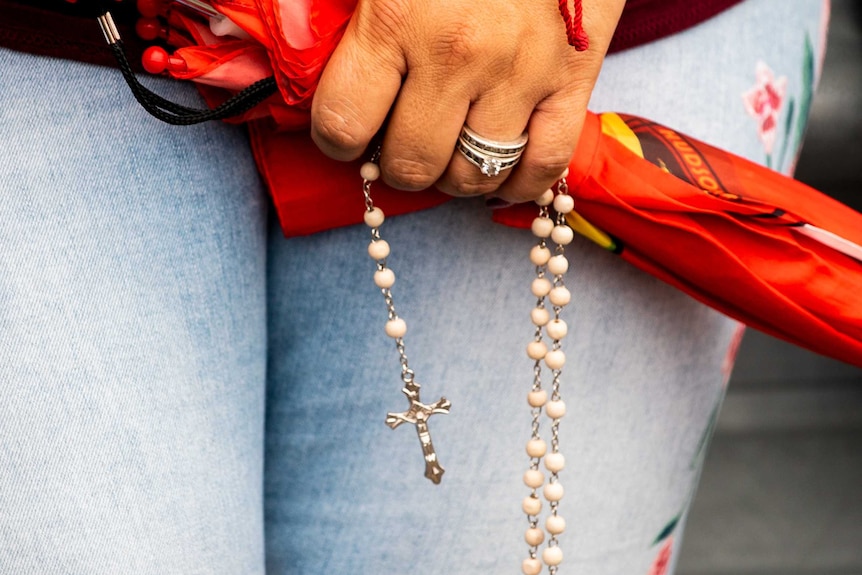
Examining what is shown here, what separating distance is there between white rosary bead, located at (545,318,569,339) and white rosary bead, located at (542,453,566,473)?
3.6 inches

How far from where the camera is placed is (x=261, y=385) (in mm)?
623

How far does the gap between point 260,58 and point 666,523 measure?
0.50m

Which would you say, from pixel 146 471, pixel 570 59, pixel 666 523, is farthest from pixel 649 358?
pixel 146 471

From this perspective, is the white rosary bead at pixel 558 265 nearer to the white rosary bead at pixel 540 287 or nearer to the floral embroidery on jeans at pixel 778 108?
the white rosary bead at pixel 540 287

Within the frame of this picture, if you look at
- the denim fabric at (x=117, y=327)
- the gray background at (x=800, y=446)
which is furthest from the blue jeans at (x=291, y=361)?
the gray background at (x=800, y=446)

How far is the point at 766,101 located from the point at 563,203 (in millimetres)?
238

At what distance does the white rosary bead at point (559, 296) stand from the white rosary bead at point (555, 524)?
0.17 m

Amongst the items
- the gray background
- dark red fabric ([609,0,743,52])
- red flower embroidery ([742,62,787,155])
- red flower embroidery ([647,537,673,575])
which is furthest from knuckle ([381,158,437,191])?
the gray background

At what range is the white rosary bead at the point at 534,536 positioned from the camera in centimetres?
63

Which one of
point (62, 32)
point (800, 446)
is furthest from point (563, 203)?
point (800, 446)

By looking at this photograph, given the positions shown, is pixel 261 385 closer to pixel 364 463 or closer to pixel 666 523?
pixel 364 463

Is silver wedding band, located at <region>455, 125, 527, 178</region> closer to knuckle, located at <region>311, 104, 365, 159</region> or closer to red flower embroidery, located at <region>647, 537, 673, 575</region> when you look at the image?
knuckle, located at <region>311, 104, 365, 159</region>

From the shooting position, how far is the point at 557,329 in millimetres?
583

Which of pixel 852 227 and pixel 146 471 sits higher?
pixel 852 227
